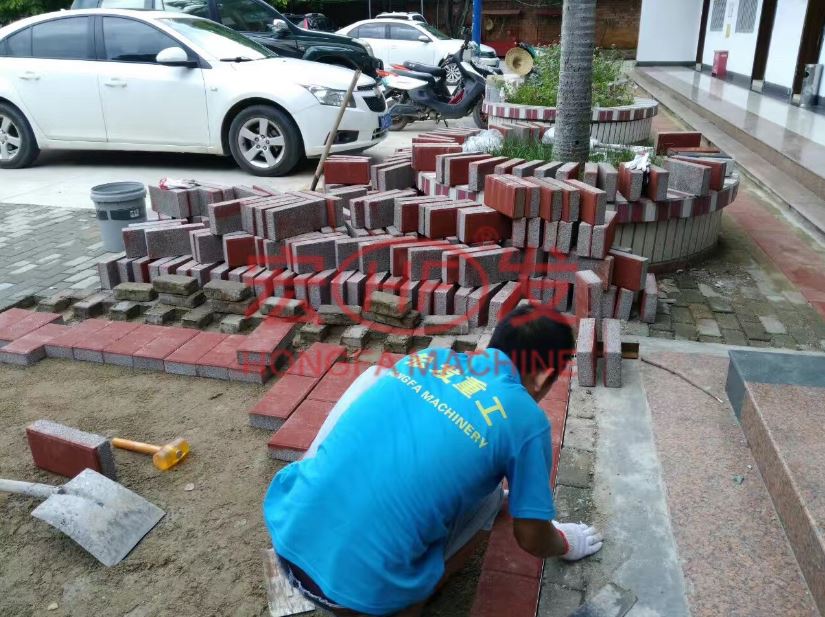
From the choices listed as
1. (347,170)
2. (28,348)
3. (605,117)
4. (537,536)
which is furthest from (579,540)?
(605,117)

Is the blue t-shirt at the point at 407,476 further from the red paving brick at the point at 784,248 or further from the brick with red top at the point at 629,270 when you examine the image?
the red paving brick at the point at 784,248

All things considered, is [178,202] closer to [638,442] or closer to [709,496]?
[638,442]

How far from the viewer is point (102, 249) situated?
5957 mm

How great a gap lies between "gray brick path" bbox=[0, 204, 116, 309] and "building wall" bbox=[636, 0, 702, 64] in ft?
63.7

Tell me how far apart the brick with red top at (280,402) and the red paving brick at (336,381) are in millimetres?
59

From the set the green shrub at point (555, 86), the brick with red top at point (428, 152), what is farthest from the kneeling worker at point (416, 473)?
the green shrub at point (555, 86)

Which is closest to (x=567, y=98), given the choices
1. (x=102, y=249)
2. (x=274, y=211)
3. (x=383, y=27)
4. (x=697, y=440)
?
(x=274, y=211)

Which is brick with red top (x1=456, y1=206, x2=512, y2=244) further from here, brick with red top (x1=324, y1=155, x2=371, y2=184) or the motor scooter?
the motor scooter

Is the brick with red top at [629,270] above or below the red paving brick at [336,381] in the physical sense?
above

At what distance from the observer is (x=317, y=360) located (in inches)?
153

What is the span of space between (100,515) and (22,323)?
238cm

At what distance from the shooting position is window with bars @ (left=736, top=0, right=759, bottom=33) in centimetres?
1572

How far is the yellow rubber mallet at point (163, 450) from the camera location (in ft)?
10.3

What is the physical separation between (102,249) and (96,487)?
145 inches
